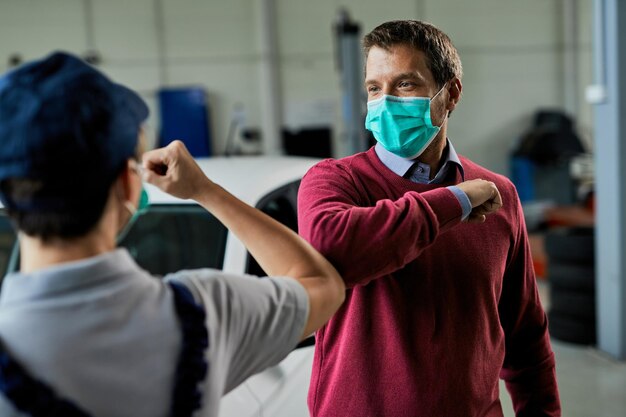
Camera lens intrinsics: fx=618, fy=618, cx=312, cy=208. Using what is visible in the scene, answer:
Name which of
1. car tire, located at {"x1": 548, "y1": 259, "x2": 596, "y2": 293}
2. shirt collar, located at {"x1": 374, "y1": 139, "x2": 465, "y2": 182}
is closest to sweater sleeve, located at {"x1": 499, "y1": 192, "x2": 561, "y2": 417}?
shirt collar, located at {"x1": 374, "y1": 139, "x2": 465, "y2": 182}

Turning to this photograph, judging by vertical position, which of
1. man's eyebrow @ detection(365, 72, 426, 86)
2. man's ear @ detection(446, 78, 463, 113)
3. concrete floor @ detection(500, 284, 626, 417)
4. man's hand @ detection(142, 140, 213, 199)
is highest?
man's eyebrow @ detection(365, 72, 426, 86)

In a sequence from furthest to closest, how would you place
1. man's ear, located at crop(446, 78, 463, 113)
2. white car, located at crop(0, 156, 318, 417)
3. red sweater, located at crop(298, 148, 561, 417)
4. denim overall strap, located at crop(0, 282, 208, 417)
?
white car, located at crop(0, 156, 318, 417)
man's ear, located at crop(446, 78, 463, 113)
red sweater, located at crop(298, 148, 561, 417)
denim overall strap, located at crop(0, 282, 208, 417)

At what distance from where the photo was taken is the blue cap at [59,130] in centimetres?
80

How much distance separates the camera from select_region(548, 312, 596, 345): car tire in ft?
14.8

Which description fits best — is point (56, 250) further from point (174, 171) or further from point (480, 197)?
point (480, 197)

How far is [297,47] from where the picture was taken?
1034 cm

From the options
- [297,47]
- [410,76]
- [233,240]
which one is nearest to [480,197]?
[410,76]

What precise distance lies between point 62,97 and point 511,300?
1.23 meters

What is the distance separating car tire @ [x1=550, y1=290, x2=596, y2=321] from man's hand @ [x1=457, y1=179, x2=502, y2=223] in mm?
3688

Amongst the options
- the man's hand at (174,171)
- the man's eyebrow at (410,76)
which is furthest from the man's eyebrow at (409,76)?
the man's hand at (174,171)

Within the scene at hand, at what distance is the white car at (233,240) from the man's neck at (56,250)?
40.2 inches

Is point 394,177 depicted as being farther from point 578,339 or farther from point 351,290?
point 578,339

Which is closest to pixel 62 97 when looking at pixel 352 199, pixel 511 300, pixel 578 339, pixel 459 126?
pixel 352 199

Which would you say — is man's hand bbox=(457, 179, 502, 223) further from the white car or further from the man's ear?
the white car
